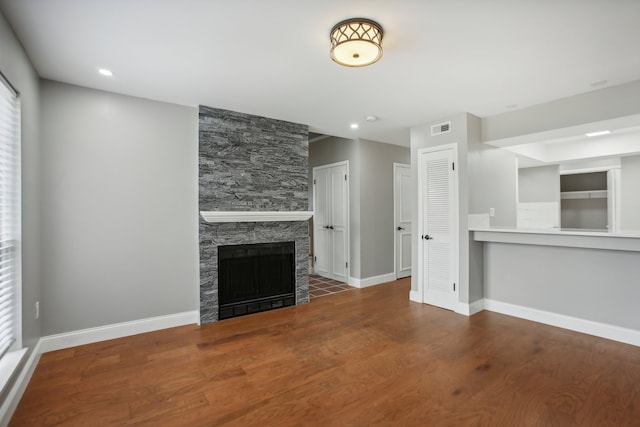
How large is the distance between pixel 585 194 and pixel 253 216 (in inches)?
284

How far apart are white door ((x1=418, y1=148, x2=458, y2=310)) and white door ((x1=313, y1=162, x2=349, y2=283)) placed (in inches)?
57.7

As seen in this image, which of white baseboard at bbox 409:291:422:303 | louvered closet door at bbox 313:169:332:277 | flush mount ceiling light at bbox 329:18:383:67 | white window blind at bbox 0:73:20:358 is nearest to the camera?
flush mount ceiling light at bbox 329:18:383:67

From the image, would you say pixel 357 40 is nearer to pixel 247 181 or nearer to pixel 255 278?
pixel 247 181

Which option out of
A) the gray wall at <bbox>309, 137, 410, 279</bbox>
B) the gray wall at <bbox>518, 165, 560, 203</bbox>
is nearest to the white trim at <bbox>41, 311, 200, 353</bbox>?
the gray wall at <bbox>309, 137, 410, 279</bbox>

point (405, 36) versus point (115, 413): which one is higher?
point (405, 36)

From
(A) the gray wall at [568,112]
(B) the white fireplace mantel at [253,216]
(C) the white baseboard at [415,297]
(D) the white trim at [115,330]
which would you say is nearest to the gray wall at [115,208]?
(D) the white trim at [115,330]

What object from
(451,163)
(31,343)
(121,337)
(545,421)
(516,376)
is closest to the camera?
(545,421)

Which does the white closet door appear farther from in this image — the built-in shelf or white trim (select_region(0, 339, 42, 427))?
the built-in shelf

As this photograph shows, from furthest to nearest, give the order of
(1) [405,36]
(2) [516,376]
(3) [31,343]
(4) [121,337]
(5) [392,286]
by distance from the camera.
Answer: (5) [392,286] < (4) [121,337] < (3) [31,343] < (2) [516,376] < (1) [405,36]

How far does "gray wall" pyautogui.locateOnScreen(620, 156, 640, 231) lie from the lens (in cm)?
504

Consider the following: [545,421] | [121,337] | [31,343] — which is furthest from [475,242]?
[31,343]

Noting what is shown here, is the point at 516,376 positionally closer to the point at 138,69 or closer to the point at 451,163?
the point at 451,163

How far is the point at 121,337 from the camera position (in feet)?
10.3

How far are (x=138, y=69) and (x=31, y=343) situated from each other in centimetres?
249
